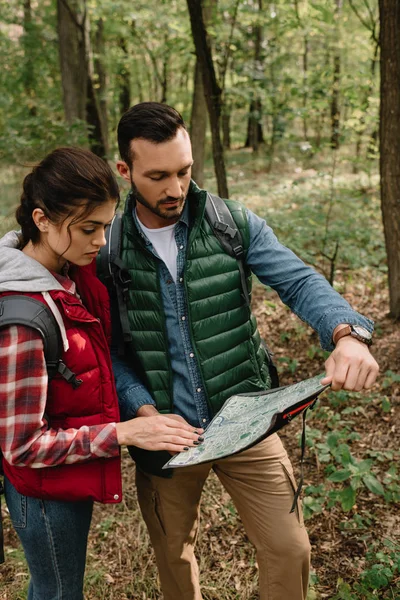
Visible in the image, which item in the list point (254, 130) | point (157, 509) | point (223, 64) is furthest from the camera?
point (254, 130)

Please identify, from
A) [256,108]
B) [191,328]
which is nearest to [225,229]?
[191,328]

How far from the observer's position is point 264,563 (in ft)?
7.15

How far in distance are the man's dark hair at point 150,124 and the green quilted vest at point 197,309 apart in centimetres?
31

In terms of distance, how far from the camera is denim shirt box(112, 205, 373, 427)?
2262 millimetres

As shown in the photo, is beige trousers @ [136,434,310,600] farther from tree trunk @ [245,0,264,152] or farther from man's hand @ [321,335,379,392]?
tree trunk @ [245,0,264,152]

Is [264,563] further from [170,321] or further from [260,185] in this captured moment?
[260,185]

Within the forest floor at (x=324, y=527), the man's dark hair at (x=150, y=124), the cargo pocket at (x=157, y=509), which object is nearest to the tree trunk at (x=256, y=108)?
the forest floor at (x=324, y=527)

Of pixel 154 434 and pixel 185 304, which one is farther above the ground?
pixel 185 304

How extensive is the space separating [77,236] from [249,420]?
0.95 m

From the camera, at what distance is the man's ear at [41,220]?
178 cm

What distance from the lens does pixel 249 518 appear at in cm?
224

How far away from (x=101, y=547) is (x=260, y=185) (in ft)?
39.0

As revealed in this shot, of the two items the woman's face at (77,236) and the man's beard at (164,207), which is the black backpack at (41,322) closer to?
the woman's face at (77,236)

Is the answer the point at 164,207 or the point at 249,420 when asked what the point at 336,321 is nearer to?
the point at 249,420
